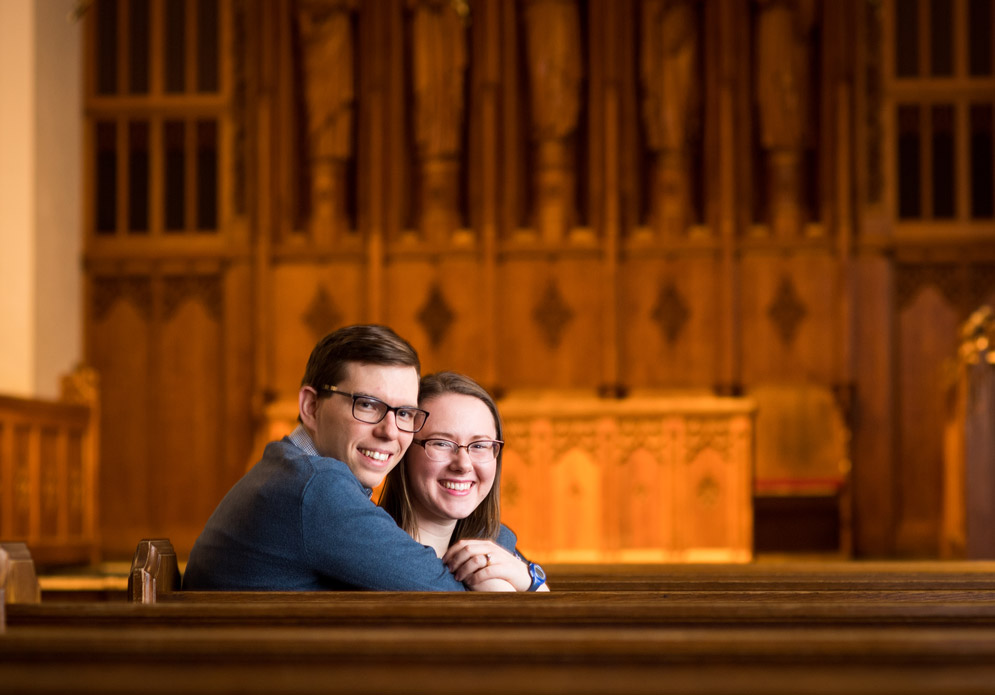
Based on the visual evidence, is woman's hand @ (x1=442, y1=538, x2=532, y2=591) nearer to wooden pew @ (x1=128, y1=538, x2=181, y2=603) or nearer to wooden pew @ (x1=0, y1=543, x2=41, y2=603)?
wooden pew @ (x1=128, y1=538, x2=181, y2=603)

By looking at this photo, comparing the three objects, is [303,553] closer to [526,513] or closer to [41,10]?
[526,513]

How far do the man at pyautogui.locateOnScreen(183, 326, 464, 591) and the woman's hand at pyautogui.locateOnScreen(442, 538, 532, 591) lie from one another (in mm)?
39

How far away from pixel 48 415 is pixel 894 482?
5847 millimetres

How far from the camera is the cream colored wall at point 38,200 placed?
7.43 m

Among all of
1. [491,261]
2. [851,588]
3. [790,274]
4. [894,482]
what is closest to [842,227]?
[790,274]

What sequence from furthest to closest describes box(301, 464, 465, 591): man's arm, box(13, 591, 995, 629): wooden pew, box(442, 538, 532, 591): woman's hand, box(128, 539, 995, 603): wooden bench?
box(442, 538, 532, 591): woman's hand < box(301, 464, 465, 591): man's arm < box(128, 539, 995, 603): wooden bench < box(13, 591, 995, 629): wooden pew

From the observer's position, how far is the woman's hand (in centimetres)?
234

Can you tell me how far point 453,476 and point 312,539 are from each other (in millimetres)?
434

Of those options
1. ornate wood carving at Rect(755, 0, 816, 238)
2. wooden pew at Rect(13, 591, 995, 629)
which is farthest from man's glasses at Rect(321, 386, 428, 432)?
ornate wood carving at Rect(755, 0, 816, 238)

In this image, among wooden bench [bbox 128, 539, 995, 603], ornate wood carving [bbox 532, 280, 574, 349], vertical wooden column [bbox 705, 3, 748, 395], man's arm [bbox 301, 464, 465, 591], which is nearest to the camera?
wooden bench [bbox 128, 539, 995, 603]

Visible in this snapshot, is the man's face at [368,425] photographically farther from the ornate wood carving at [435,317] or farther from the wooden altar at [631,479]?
the ornate wood carving at [435,317]

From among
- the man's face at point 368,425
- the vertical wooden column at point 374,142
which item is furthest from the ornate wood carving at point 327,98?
the man's face at point 368,425

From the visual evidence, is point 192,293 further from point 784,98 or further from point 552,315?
point 784,98

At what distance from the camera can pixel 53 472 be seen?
7168 millimetres
